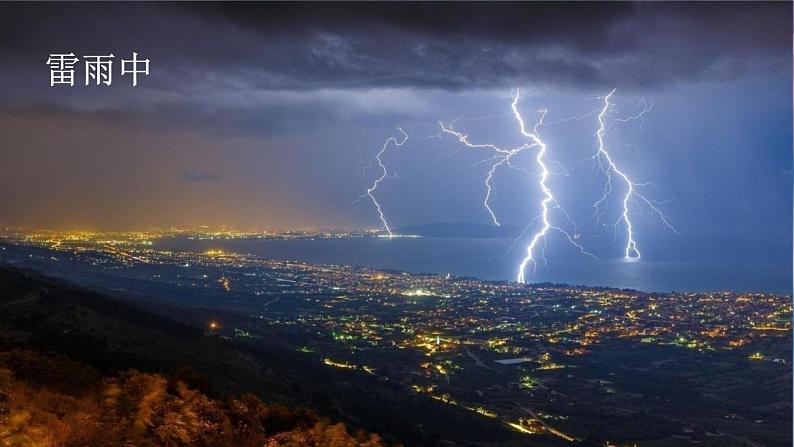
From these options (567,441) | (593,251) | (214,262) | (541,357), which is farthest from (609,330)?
(593,251)

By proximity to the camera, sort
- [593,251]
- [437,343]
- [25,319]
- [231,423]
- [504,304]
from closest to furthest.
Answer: [231,423], [25,319], [437,343], [504,304], [593,251]

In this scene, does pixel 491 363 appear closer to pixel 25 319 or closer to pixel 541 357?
pixel 541 357

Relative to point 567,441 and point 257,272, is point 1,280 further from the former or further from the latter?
point 257,272

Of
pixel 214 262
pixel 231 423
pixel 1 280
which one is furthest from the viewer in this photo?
pixel 214 262

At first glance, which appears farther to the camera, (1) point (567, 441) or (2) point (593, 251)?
(2) point (593, 251)

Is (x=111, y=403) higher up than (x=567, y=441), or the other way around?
(x=111, y=403)

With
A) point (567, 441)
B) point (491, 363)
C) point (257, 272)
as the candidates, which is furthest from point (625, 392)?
point (257, 272)
